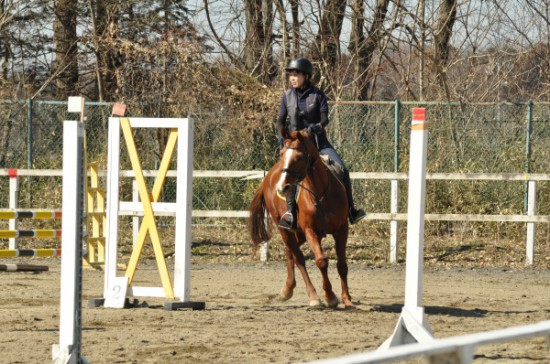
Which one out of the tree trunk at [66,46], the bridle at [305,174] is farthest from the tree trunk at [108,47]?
the bridle at [305,174]

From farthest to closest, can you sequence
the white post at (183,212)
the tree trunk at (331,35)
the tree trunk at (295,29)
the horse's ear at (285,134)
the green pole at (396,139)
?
the tree trunk at (295,29)
the tree trunk at (331,35)
the green pole at (396,139)
the horse's ear at (285,134)
the white post at (183,212)

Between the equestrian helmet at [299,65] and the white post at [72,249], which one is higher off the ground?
the equestrian helmet at [299,65]


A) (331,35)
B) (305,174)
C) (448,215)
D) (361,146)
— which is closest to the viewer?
(305,174)

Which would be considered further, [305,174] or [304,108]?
[304,108]

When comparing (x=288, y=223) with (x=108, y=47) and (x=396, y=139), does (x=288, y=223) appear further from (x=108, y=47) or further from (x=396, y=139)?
A: (x=108, y=47)

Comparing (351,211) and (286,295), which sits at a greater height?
(351,211)

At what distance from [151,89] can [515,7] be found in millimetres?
7927

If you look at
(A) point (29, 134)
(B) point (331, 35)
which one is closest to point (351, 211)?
(A) point (29, 134)

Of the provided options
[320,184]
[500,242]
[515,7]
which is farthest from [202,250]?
[515,7]

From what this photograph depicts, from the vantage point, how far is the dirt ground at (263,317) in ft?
26.5

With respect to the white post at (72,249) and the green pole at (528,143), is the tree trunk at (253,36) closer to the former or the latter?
the green pole at (528,143)

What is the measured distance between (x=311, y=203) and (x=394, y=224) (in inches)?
220

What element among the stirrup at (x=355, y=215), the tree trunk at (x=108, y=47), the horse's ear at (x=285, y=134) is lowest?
the stirrup at (x=355, y=215)

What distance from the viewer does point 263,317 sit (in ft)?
34.1
